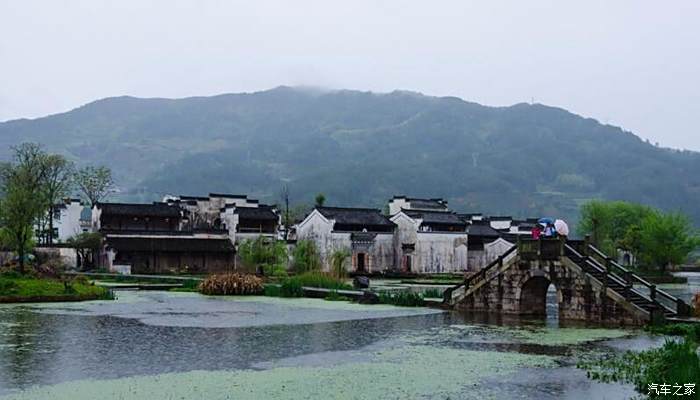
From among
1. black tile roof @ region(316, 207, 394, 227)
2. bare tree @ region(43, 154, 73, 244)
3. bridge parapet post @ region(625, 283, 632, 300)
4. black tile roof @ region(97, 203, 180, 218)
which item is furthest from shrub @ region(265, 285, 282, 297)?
bare tree @ region(43, 154, 73, 244)

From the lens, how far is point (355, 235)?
246 ft

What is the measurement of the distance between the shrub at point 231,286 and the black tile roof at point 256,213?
33949 mm

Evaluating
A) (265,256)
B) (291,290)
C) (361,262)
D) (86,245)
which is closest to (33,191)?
(86,245)

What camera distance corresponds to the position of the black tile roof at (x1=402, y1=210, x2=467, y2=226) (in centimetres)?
7938

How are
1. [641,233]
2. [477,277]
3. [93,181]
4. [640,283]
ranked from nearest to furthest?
[640,283], [477,277], [641,233], [93,181]

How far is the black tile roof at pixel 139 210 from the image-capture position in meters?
75.8

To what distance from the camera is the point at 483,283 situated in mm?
35156

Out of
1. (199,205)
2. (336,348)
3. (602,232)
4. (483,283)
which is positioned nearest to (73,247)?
(199,205)

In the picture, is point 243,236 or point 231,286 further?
point 243,236

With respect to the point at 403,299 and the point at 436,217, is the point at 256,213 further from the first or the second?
the point at 403,299

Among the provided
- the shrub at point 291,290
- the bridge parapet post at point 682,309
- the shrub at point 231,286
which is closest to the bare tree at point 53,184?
the shrub at point 231,286

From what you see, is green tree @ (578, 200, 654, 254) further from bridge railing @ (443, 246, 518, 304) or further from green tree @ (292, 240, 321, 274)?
bridge railing @ (443, 246, 518, 304)

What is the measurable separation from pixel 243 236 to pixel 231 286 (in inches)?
1324

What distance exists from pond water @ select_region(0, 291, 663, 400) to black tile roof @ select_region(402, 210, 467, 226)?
44734mm
